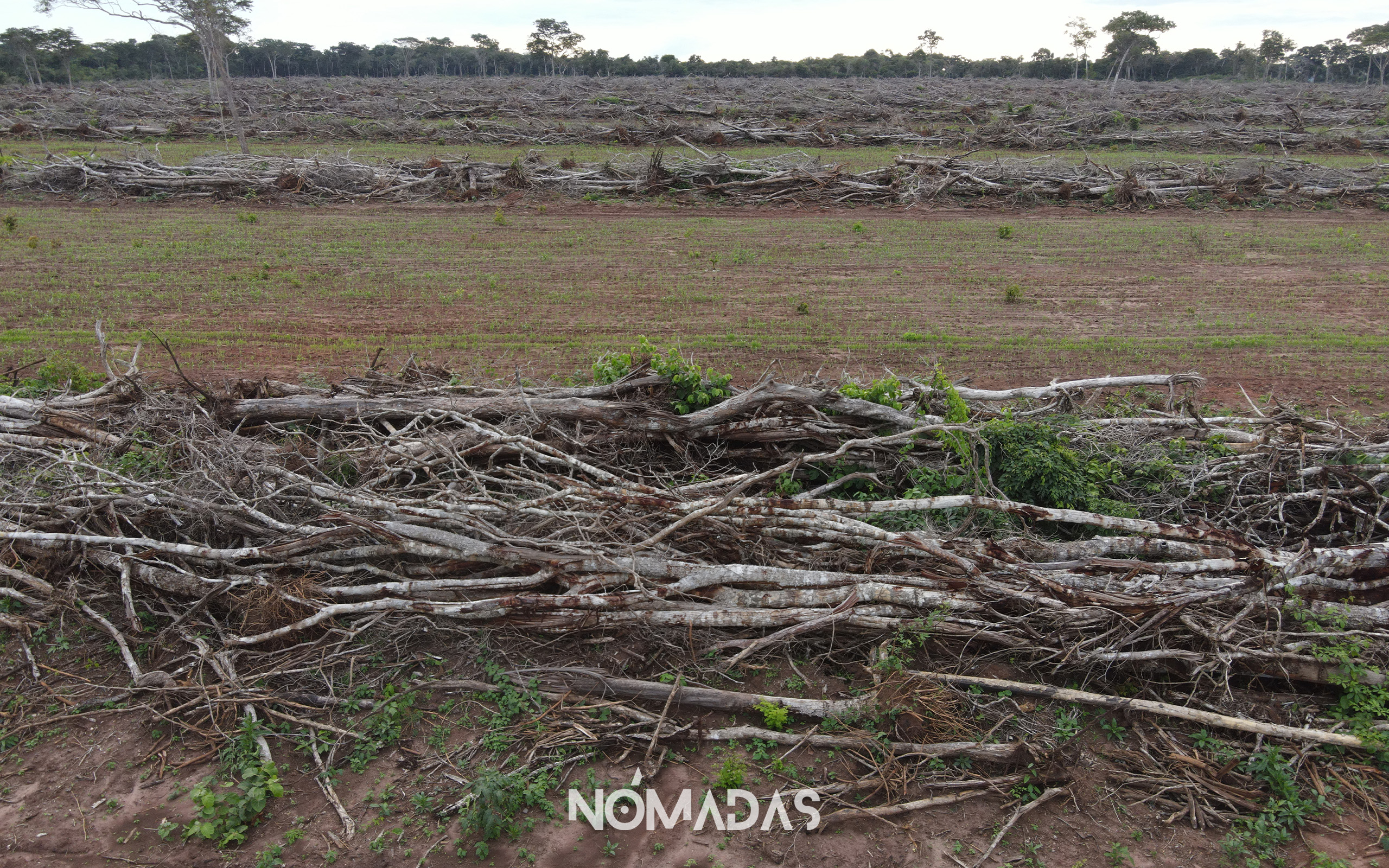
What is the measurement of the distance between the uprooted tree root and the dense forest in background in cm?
5640

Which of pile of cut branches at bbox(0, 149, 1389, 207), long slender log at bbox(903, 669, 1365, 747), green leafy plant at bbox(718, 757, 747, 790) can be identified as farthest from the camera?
pile of cut branches at bbox(0, 149, 1389, 207)

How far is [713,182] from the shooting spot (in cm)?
1811

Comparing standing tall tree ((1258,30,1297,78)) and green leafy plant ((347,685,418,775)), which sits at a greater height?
standing tall tree ((1258,30,1297,78))

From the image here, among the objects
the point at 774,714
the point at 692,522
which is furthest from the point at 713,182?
the point at 774,714

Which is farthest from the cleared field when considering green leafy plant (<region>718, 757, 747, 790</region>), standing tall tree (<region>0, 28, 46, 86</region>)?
standing tall tree (<region>0, 28, 46, 86</region>)

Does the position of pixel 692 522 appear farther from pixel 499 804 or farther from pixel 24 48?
pixel 24 48

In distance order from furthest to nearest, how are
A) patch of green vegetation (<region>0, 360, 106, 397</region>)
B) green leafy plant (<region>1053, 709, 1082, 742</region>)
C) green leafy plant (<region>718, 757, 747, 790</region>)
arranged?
patch of green vegetation (<region>0, 360, 106, 397</region>), green leafy plant (<region>1053, 709, 1082, 742</region>), green leafy plant (<region>718, 757, 747, 790</region>)

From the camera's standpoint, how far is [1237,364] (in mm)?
9094

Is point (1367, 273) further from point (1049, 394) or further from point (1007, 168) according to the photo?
point (1049, 394)

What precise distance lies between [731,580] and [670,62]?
206 ft

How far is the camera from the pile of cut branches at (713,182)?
17.4m

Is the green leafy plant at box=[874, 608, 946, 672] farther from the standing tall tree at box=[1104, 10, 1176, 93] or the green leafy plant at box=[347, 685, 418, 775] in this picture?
the standing tall tree at box=[1104, 10, 1176, 93]

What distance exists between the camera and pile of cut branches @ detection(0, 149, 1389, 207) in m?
17.4

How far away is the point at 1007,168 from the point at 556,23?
51.9 m
